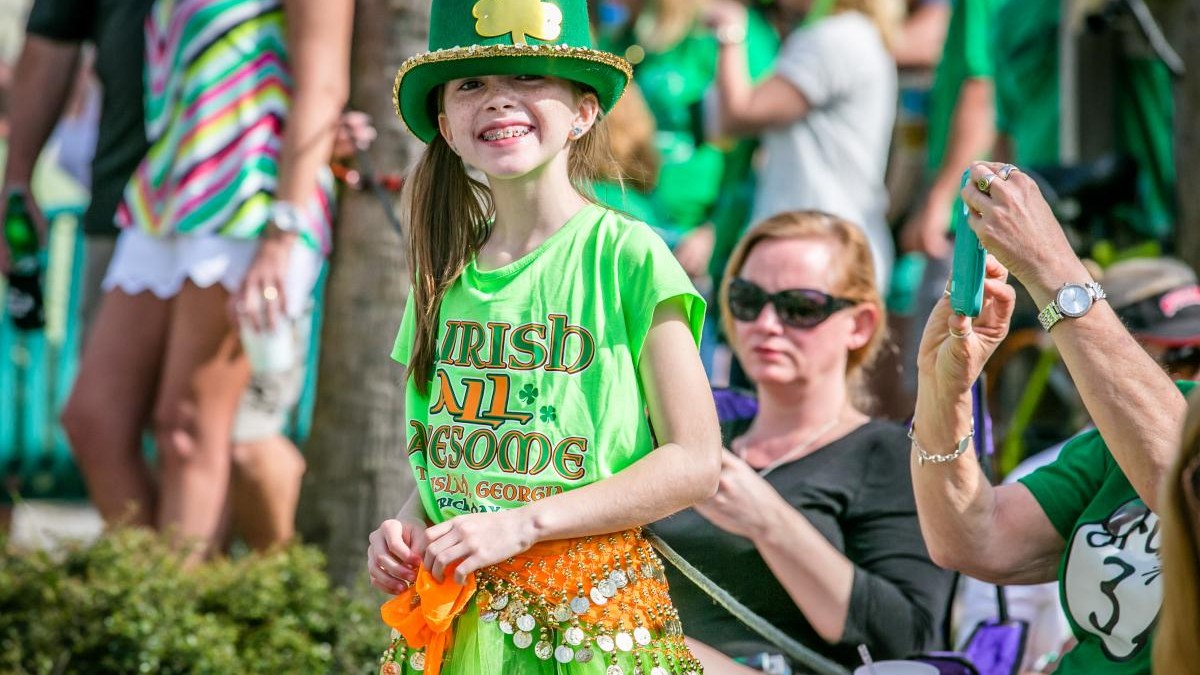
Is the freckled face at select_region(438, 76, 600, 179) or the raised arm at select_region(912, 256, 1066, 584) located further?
the raised arm at select_region(912, 256, 1066, 584)

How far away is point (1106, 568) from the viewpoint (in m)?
2.87

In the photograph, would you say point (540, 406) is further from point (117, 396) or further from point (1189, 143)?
point (1189, 143)

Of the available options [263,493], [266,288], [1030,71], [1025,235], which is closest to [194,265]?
[266,288]

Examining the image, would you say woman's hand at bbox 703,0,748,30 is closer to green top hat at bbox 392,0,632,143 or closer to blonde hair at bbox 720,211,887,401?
blonde hair at bbox 720,211,887,401

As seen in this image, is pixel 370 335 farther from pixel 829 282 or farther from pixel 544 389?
pixel 544 389

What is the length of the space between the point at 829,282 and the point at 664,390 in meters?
1.33

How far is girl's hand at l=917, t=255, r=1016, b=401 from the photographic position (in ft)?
9.45

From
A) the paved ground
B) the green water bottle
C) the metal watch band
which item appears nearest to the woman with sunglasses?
the metal watch band

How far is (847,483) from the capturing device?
3654 millimetres

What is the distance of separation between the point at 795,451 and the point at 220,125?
1.94 meters

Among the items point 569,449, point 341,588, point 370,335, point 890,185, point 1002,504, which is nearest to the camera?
point 569,449

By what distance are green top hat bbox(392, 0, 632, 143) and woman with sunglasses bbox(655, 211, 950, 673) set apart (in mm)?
1019

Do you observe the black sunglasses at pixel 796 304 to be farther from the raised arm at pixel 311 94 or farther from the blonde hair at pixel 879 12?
the blonde hair at pixel 879 12

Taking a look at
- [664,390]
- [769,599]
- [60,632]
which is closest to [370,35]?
[60,632]
